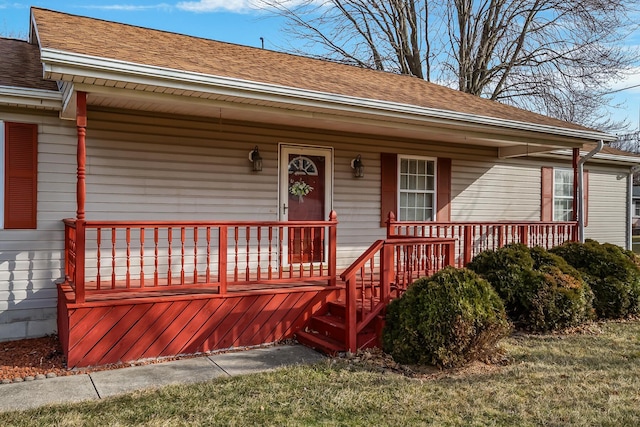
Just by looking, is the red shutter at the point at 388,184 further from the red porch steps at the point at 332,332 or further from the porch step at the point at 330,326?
the porch step at the point at 330,326

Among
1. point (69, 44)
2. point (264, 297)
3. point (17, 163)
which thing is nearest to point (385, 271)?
point (264, 297)

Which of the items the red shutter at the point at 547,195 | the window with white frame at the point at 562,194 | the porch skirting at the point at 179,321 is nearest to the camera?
the porch skirting at the point at 179,321

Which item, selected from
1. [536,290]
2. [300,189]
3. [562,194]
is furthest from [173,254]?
[562,194]

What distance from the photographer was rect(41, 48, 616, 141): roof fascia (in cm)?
436

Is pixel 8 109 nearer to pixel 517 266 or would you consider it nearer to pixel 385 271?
pixel 385 271

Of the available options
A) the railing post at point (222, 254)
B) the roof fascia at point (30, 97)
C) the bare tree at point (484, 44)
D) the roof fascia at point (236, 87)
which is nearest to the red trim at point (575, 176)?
the roof fascia at point (236, 87)

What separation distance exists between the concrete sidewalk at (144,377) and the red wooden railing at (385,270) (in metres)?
0.58

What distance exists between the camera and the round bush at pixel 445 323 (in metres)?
4.57

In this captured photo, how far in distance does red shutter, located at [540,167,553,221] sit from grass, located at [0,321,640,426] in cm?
609

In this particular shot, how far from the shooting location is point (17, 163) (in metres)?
5.62

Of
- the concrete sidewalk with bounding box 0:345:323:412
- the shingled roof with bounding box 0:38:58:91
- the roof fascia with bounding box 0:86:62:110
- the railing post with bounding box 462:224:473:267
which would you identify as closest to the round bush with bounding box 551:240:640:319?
the railing post with bounding box 462:224:473:267

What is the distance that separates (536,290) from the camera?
6.04m

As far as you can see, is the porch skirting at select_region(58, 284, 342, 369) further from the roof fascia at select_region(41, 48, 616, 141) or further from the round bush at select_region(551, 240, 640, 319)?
the round bush at select_region(551, 240, 640, 319)

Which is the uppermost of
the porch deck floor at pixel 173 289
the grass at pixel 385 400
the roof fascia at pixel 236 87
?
the roof fascia at pixel 236 87
